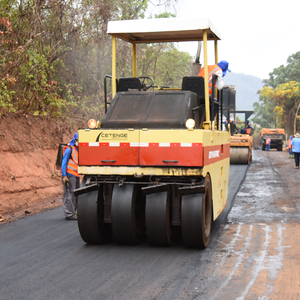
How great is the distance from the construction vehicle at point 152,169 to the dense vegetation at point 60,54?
20.1 ft

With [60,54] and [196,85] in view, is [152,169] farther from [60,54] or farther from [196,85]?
[60,54]

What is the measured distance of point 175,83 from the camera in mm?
30094

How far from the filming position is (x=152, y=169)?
239 inches

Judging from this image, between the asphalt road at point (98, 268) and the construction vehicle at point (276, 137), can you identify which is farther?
the construction vehicle at point (276, 137)

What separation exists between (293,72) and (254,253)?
220ft

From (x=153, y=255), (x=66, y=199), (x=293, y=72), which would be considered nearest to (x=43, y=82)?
(x=66, y=199)

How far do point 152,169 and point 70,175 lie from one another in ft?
10.4

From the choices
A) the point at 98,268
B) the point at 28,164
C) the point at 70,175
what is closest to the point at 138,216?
the point at 98,268

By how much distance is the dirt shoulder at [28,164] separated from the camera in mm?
10258

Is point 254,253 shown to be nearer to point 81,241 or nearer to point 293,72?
point 81,241

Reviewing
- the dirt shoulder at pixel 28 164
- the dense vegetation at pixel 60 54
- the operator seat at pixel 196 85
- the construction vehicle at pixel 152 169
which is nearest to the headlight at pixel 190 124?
the construction vehicle at pixel 152 169

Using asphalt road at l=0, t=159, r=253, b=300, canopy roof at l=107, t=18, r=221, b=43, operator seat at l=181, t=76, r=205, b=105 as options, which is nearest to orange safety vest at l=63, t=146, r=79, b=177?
asphalt road at l=0, t=159, r=253, b=300

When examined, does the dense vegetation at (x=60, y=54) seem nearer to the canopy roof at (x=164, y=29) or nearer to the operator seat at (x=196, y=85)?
the canopy roof at (x=164, y=29)

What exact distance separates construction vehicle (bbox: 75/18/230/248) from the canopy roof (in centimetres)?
2
